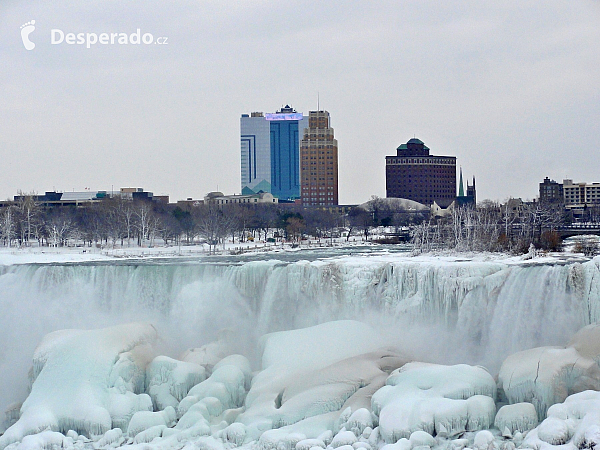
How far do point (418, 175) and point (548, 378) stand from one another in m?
139

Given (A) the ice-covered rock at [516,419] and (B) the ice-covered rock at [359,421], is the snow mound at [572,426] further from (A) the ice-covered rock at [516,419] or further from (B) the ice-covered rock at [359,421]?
(B) the ice-covered rock at [359,421]

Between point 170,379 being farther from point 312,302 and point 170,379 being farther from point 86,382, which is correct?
point 312,302

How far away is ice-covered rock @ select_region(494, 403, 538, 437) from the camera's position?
19.5 m

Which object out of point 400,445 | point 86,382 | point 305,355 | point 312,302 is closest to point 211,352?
point 305,355

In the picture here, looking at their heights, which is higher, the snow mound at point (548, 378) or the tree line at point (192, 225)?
the tree line at point (192, 225)

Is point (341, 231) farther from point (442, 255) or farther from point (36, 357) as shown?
point (36, 357)

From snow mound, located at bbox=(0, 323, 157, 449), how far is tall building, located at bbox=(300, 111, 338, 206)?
13269cm

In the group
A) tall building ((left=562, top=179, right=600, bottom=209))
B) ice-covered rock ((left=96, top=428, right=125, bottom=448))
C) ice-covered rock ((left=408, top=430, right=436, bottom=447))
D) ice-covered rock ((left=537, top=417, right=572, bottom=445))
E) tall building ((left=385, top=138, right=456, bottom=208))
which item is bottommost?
ice-covered rock ((left=96, top=428, right=125, bottom=448))

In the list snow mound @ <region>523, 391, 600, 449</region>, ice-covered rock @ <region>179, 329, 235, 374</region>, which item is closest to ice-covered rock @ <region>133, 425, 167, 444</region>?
ice-covered rock @ <region>179, 329, 235, 374</region>

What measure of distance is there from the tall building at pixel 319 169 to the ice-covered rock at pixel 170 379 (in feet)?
440

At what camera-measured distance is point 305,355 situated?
25438mm

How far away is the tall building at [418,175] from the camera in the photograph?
517 feet

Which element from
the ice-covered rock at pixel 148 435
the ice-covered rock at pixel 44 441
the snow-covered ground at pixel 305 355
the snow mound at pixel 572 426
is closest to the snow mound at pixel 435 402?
the snow-covered ground at pixel 305 355

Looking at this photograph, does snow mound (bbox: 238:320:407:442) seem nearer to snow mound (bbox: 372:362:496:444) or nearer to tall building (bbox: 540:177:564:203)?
snow mound (bbox: 372:362:496:444)
